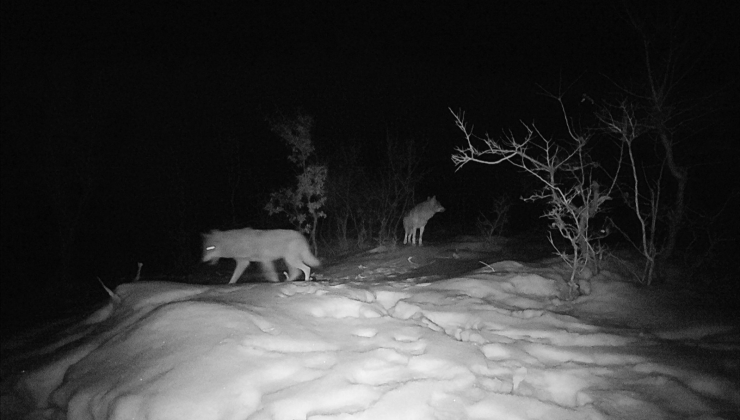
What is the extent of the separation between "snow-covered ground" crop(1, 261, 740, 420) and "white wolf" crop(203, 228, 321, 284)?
85.4 inches

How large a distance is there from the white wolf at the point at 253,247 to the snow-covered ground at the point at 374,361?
2.17 metres

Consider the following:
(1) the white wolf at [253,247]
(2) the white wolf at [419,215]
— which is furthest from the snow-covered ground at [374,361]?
(2) the white wolf at [419,215]

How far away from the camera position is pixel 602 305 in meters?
6.07

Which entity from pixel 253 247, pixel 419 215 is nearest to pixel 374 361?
pixel 253 247

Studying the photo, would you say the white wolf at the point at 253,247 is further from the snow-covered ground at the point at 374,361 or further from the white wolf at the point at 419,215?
the white wolf at the point at 419,215

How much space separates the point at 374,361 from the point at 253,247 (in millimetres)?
5340

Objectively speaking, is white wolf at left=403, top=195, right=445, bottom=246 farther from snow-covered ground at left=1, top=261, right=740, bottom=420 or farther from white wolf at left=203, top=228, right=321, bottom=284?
snow-covered ground at left=1, top=261, right=740, bottom=420

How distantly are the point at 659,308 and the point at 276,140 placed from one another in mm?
25103

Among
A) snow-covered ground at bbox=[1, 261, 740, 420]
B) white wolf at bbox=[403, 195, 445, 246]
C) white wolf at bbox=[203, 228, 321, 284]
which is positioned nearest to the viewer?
snow-covered ground at bbox=[1, 261, 740, 420]

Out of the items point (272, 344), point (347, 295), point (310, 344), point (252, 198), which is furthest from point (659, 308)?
point (252, 198)

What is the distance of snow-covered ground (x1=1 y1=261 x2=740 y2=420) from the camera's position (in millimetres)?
3152

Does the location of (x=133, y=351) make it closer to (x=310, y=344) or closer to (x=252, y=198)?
(x=310, y=344)

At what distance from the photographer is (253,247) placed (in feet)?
27.6

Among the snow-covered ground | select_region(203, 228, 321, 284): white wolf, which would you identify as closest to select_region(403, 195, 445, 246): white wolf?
select_region(203, 228, 321, 284): white wolf
